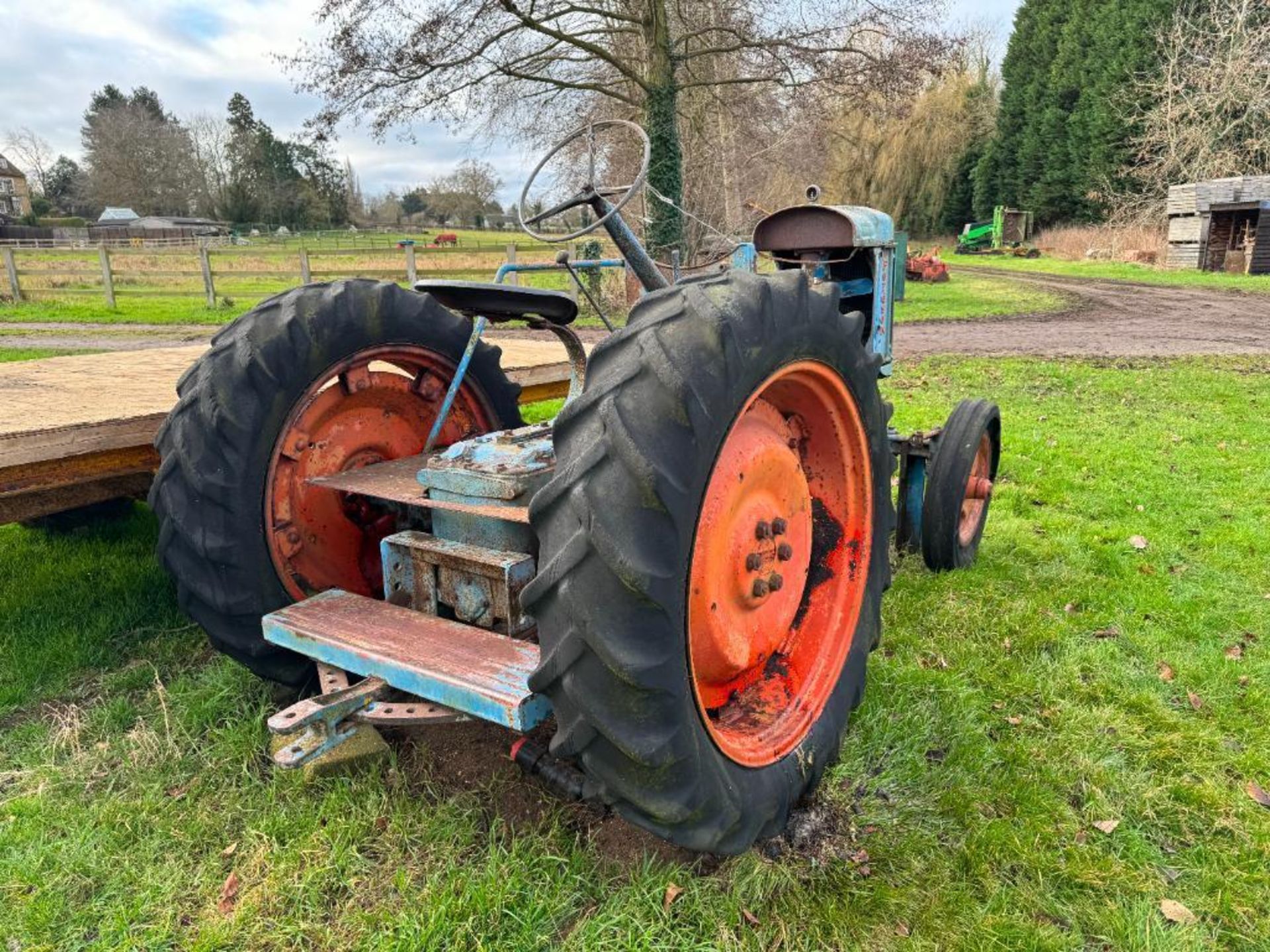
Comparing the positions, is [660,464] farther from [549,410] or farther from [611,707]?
[549,410]

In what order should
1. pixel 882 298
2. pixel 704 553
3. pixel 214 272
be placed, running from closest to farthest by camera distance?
pixel 704 553, pixel 882 298, pixel 214 272

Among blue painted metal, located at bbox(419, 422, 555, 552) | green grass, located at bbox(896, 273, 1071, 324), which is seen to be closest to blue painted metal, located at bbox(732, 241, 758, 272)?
blue painted metal, located at bbox(419, 422, 555, 552)

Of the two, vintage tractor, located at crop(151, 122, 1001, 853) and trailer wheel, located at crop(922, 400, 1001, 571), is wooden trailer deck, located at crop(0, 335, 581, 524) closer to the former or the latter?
vintage tractor, located at crop(151, 122, 1001, 853)

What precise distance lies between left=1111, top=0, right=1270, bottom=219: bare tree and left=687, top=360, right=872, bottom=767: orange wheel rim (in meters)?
30.2

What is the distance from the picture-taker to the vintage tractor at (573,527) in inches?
59.1

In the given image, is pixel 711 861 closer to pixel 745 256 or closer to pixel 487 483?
pixel 487 483

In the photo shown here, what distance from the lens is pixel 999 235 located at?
123ft

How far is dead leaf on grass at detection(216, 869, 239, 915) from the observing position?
1946mm

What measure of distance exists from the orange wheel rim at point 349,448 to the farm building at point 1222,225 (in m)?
26.4

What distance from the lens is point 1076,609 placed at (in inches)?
140

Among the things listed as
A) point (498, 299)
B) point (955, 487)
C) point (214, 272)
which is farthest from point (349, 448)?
point (214, 272)

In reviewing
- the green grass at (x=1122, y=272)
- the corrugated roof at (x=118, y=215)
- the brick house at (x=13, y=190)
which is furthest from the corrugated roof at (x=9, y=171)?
the green grass at (x=1122, y=272)

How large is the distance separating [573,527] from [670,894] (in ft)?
3.29

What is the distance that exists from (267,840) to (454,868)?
0.52m
